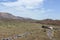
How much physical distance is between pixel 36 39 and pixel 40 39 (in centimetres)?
101

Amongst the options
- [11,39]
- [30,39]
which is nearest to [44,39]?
[30,39]

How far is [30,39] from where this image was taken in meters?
36.1

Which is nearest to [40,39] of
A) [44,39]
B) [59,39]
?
[44,39]

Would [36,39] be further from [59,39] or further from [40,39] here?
[59,39]

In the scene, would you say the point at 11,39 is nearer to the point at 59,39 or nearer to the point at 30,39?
the point at 30,39

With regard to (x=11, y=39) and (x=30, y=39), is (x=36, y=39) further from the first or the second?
(x=11, y=39)

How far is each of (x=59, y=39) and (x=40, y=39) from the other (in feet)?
15.1

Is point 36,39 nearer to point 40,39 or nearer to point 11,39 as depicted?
point 40,39

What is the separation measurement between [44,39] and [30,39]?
10.9 ft

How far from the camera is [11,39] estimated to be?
35812mm

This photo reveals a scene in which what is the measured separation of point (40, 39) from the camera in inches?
1457

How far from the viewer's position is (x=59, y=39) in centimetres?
3853

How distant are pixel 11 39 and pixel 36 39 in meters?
5.27

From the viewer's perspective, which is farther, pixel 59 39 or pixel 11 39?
pixel 59 39
